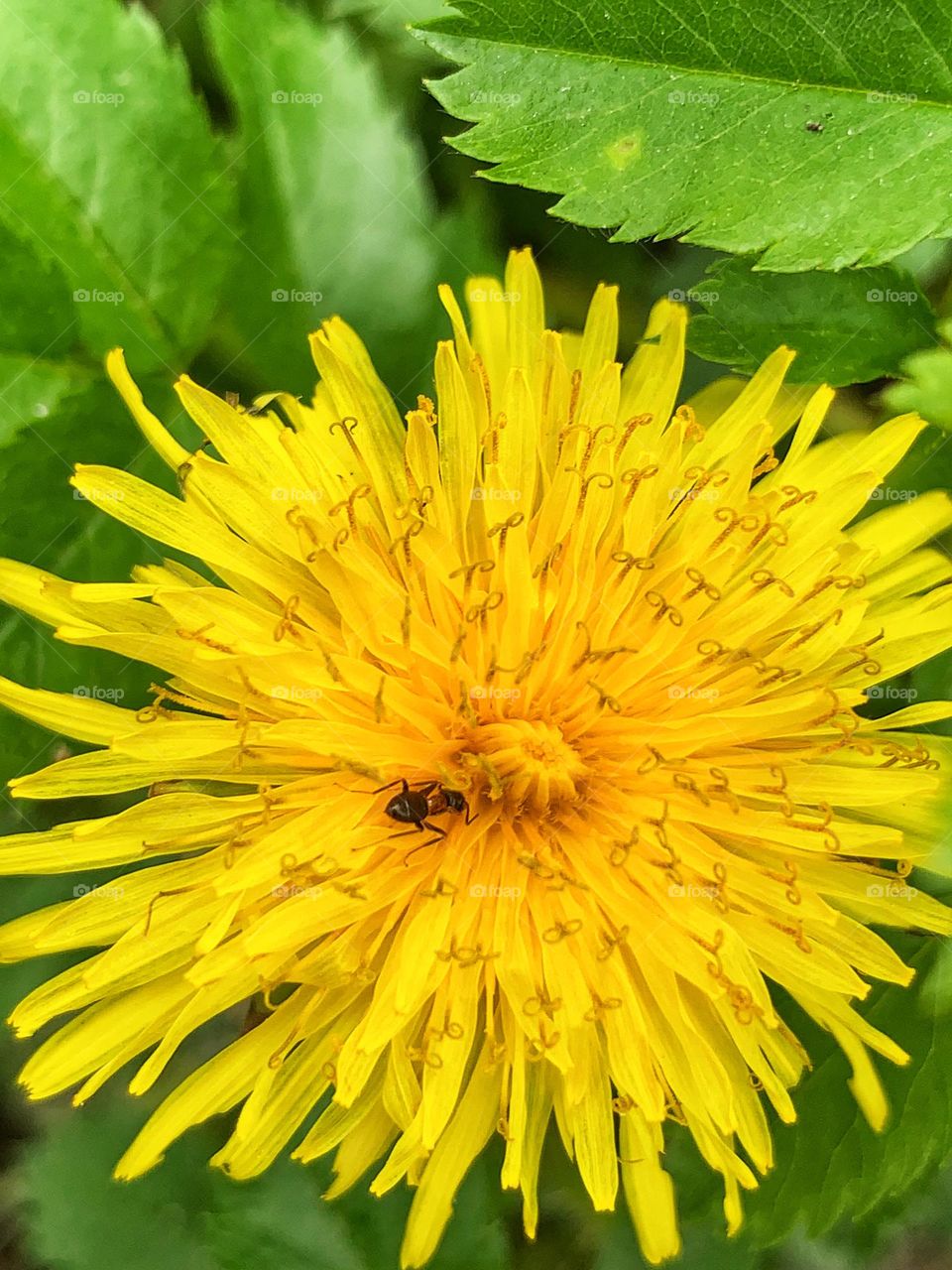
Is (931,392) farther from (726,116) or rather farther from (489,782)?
(489,782)

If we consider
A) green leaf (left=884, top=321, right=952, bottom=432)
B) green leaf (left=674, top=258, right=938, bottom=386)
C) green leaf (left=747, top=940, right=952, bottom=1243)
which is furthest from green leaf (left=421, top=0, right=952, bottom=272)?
green leaf (left=747, top=940, right=952, bottom=1243)

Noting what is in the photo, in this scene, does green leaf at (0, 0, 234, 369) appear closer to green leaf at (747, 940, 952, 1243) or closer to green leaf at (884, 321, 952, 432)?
green leaf at (884, 321, 952, 432)

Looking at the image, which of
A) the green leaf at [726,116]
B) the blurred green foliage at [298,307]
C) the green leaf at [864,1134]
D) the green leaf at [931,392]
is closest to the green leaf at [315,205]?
the blurred green foliage at [298,307]

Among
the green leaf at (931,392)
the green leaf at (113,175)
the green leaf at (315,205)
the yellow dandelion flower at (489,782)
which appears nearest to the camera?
the green leaf at (931,392)

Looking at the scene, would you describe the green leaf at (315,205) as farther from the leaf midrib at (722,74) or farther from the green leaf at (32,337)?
the leaf midrib at (722,74)

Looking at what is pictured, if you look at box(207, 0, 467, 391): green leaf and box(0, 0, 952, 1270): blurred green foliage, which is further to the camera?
box(207, 0, 467, 391): green leaf

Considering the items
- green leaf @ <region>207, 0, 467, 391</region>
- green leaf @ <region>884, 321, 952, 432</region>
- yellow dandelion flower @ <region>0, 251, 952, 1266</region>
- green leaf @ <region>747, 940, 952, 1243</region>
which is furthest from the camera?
green leaf @ <region>207, 0, 467, 391</region>

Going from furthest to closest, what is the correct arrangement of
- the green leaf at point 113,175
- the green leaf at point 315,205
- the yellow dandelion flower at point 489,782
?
the green leaf at point 315,205, the green leaf at point 113,175, the yellow dandelion flower at point 489,782

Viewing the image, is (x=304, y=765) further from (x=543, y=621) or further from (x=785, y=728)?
(x=785, y=728)

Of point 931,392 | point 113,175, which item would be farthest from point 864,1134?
point 113,175

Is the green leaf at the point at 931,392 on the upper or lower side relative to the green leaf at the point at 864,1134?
upper

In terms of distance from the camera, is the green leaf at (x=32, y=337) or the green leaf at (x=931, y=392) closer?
the green leaf at (x=931, y=392)
